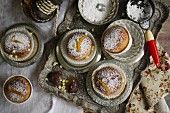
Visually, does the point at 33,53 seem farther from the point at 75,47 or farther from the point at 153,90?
the point at 153,90

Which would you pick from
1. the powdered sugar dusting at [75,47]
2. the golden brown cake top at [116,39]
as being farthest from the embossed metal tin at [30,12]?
the golden brown cake top at [116,39]

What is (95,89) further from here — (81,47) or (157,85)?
(157,85)

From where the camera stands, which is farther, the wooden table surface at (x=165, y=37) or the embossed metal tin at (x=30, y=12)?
the wooden table surface at (x=165, y=37)

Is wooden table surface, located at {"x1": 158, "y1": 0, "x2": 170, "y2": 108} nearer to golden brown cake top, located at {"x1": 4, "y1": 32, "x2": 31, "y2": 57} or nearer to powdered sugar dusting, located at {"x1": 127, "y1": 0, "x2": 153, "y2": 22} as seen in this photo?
powdered sugar dusting, located at {"x1": 127, "y1": 0, "x2": 153, "y2": 22}

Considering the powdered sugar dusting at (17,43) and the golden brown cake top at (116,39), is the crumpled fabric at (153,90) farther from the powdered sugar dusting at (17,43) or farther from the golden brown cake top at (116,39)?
the powdered sugar dusting at (17,43)

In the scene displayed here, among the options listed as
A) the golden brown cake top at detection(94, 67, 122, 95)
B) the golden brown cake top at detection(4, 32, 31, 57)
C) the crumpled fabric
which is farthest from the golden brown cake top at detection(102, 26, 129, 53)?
the golden brown cake top at detection(4, 32, 31, 57)

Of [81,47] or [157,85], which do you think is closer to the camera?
[81,47]

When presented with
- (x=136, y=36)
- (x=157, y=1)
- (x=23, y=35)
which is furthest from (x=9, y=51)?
(x=157, y=1)
